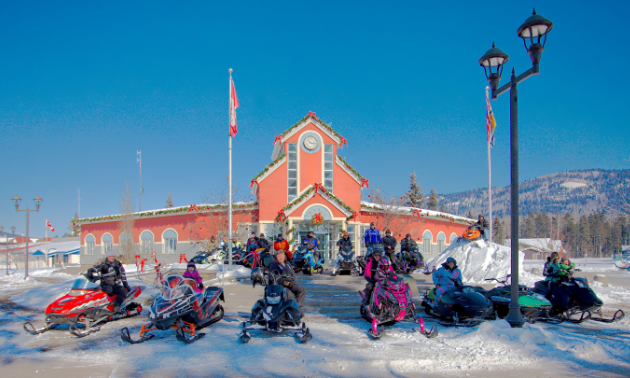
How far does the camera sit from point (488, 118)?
826 inches

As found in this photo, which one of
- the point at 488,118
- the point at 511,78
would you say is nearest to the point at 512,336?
the point at 511,78

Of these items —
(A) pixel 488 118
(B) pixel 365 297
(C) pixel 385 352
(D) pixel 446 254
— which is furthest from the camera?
(A) pixel 488 118

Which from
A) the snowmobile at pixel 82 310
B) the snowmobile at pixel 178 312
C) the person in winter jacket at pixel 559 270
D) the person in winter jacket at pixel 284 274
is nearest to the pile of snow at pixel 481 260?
the person in winter jacket at pixel 559 270

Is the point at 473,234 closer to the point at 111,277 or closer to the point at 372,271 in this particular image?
the point at 372,271

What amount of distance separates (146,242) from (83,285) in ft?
67.0

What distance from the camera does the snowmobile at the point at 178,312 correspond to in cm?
780

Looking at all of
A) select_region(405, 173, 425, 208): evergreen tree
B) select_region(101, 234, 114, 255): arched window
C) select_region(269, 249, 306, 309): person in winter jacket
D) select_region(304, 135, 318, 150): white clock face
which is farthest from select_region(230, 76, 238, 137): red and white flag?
select_region(405, 173, 425, 208): evergreen tree

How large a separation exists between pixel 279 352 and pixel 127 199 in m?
26.1

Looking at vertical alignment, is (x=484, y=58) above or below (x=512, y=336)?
above

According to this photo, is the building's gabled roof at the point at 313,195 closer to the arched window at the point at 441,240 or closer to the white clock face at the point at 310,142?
the white clock face at the point at 310,142

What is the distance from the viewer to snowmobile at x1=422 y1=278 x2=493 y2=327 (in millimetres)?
8992

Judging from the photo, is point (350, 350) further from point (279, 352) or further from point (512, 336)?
point (512, 336)

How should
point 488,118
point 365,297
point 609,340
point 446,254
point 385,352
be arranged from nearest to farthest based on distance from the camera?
point 385,352 → point 609,340 → point 365,297 → point 446,254 → point 488,118

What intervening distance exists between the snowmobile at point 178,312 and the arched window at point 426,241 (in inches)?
901
